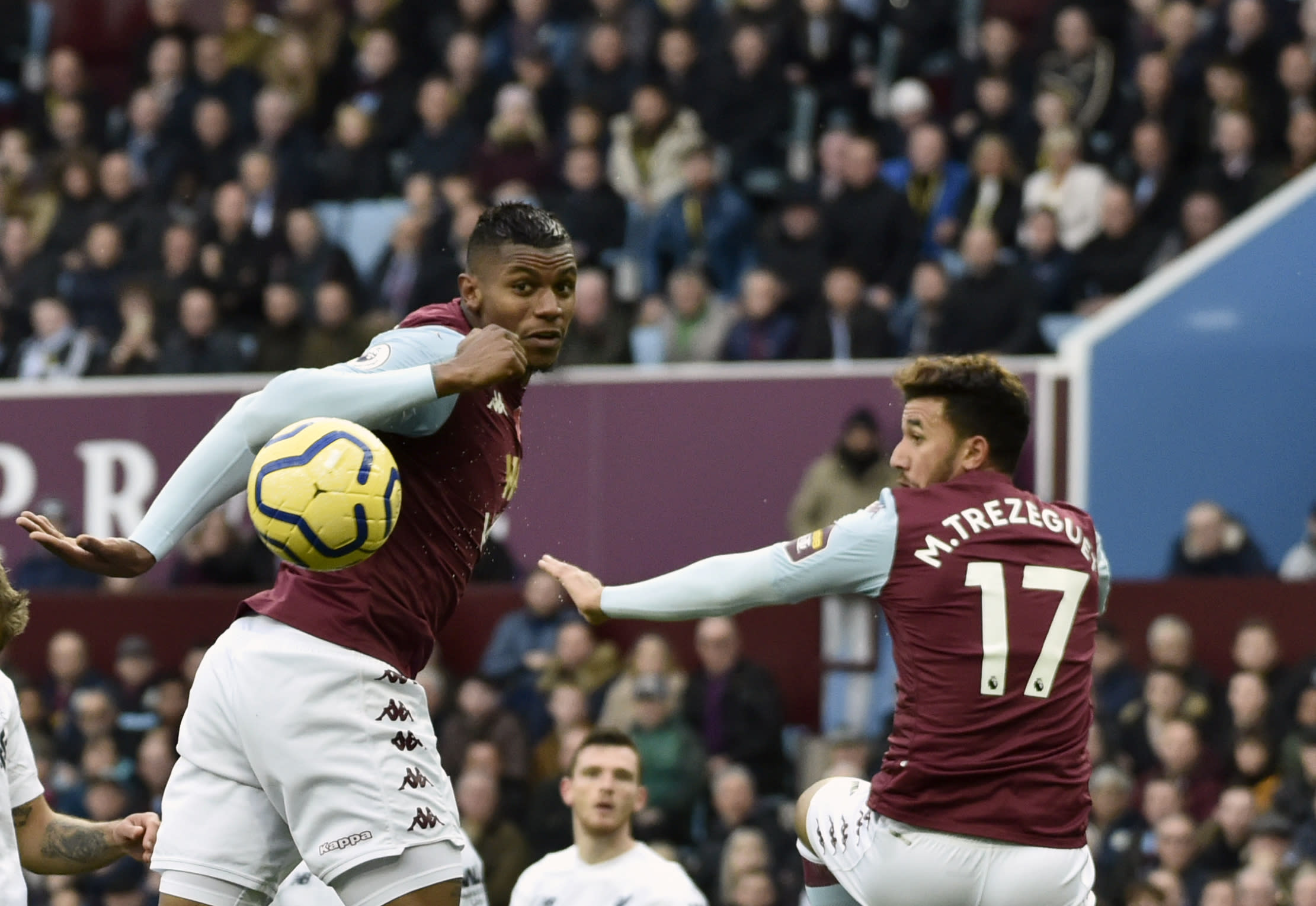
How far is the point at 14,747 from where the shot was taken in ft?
20.2

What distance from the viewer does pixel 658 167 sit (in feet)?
50.6

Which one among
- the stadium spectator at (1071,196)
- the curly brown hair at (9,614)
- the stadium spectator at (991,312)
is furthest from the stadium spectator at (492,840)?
the curly brown hair at (9,614)

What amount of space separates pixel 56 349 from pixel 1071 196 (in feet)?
22.8

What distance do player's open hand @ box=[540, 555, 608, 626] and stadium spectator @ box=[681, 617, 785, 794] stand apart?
21.7 feet

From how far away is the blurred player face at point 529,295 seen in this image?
5.57m

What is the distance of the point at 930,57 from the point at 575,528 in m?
4.52

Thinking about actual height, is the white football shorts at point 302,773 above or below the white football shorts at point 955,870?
above

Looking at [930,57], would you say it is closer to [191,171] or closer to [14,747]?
[191,171]

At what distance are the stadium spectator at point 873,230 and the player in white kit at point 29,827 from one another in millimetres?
8769

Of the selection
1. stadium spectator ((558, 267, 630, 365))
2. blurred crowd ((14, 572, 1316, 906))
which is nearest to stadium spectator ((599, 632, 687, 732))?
blurred crowd ((14, 572, 1316, 906))

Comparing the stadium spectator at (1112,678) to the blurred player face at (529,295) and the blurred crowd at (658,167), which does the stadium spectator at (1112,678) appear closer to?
the blurred crowd at (658,167)

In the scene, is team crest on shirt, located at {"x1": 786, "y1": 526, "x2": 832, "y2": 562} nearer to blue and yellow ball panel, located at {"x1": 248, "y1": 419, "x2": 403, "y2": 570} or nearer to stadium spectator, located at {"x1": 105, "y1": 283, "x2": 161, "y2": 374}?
blue and yellow ball panel, located at {"x1": 248, "y1": 419, "x2": 403, "y2": 570}

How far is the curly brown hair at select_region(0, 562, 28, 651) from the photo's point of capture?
19.8 feet

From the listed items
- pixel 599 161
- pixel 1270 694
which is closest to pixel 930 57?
pixel 599 161
